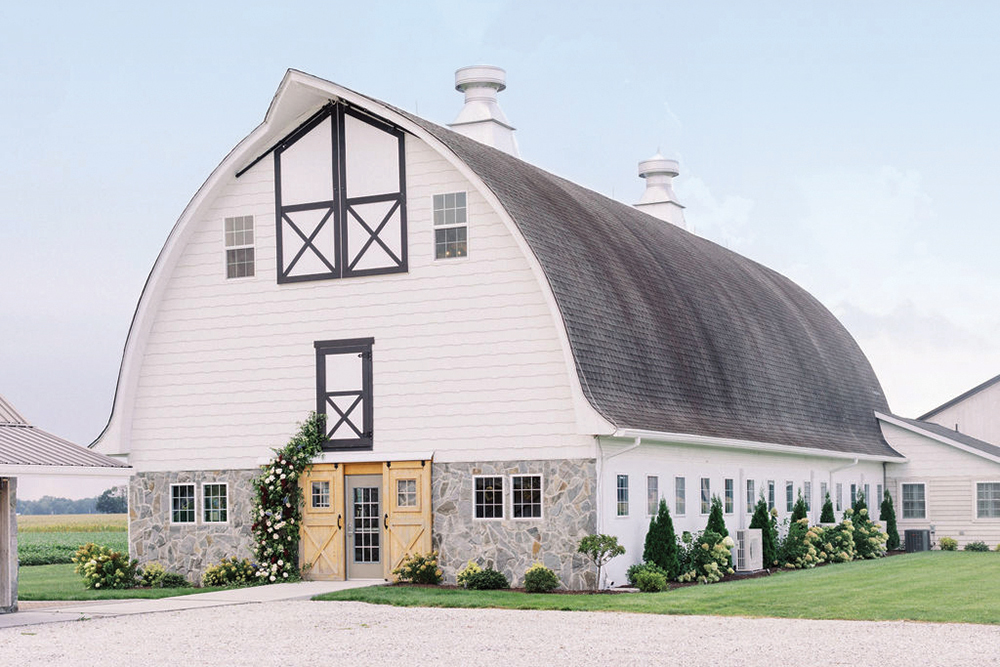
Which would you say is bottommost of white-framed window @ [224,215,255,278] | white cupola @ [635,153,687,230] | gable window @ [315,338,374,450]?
gable window @ [315,338,374,450]

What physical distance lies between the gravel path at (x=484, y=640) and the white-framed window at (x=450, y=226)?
7.35m

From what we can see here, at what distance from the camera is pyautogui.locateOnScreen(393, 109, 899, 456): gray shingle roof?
80.0 feet

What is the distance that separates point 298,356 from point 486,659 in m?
12.1

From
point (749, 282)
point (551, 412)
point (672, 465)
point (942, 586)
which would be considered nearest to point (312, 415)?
point (551, 412)

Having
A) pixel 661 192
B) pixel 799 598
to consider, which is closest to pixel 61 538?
pixel 661 192

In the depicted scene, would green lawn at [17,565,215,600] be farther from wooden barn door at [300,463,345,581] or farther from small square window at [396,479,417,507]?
small square window at [396,479,417,507]

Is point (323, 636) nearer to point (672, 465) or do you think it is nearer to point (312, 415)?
point (312, 415)

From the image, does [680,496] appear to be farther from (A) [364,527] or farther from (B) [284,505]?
(B) [284,505]

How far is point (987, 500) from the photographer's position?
122 ft

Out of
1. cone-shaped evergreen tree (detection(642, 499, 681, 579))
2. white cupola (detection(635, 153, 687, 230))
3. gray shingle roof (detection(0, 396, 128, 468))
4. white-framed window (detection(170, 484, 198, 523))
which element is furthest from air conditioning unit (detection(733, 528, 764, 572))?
white cupola (detection(635, 153, 687, 230))

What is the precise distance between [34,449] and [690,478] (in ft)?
40.8

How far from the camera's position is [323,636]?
16969mm

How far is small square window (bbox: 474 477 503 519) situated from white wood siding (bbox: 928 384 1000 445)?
84.2 ft

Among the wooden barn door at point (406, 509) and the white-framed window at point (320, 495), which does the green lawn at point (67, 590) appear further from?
the wooden barn door at point (406, 509)
